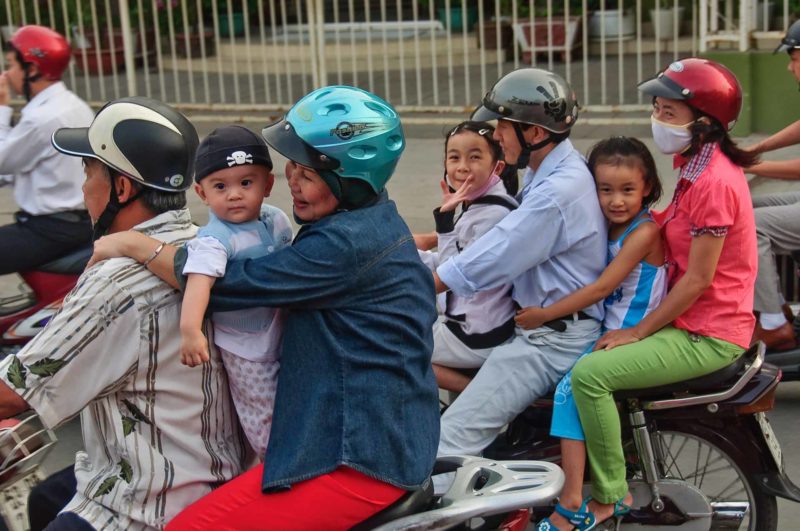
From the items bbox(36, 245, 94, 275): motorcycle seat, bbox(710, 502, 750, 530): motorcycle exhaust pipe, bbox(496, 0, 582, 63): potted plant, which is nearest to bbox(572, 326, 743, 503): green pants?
bbox(710, 502, 750, 530): motorcycle exhaust pipe

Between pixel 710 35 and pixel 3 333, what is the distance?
235 inches

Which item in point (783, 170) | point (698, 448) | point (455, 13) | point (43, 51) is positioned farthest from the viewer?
point (455, 13)

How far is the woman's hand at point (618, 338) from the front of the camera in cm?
359

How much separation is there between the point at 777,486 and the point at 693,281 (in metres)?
0.69

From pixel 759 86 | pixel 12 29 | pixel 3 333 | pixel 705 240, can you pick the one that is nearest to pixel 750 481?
pixel 705 240

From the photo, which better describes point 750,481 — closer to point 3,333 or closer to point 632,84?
point 3,333

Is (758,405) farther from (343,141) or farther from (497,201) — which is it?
(343,141)

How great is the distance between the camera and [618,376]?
11.5 ft

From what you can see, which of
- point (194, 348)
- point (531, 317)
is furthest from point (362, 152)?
point (531, 317)

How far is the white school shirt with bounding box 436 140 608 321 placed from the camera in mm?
3543

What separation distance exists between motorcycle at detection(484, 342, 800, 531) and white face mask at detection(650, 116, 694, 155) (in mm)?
667

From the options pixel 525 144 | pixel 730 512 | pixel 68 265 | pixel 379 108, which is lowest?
pixel 730 512

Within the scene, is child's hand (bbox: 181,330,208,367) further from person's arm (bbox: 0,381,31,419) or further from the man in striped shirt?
person's arm (bbox: 0,381,31,419)

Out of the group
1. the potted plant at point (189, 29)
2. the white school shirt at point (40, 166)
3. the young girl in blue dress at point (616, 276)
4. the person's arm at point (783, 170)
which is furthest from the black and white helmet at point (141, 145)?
the potted plant at point (189, 29)
